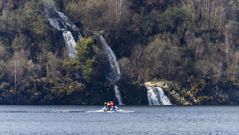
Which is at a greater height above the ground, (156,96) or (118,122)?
(156,96)

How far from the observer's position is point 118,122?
131375 millimetres

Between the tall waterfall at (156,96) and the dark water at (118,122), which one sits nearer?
the dark water at (118,122)

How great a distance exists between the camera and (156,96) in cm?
19025

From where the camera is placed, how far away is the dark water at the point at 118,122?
4530 inches

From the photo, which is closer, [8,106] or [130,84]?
[8,106]

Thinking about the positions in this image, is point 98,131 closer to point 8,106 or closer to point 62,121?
point 62,121

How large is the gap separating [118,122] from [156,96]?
5938 cm

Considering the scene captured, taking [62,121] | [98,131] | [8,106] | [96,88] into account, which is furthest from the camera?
[96,88]

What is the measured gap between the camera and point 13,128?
120m

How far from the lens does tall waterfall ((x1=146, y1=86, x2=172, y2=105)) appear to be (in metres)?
190

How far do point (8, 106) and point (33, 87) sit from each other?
10.0 m

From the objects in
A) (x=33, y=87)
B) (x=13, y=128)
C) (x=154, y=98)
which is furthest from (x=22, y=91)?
(x=13, y=128)

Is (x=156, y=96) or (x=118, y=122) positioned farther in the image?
(x=156, y=96)

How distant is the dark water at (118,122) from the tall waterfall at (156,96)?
2441 cm
